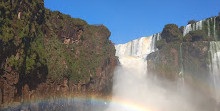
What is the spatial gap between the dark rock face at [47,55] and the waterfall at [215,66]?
19.1 meters

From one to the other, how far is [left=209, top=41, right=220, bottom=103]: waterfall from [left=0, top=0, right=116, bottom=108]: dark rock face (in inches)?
753

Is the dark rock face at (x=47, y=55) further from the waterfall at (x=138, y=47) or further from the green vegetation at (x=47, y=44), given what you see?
the waterfall at (x=138, y=47)

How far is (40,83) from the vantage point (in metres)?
19.5

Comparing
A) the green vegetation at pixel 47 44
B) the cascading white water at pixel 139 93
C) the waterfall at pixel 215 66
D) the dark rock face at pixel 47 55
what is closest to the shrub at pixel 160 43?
the cascading white water at pixel 139 93

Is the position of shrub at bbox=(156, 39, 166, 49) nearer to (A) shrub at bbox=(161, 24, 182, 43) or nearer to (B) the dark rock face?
(A) shrub at bbox=(161, 24, 182, 43)

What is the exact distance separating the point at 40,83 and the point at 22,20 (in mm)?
6000

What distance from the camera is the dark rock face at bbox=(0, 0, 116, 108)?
15.1 metres

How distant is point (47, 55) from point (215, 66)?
31015mm

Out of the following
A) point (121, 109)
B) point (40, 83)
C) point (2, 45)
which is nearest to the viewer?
point (2, 45)

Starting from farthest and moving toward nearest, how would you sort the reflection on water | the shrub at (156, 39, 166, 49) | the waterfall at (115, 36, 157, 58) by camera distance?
the waterfall at (115, 36, 157, 58) < the shrub at (156, 39, 166, 49) < the reflection on water

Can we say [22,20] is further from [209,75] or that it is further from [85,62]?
[209,75]

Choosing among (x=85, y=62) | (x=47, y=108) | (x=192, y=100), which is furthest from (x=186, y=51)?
(x=47, y=108)

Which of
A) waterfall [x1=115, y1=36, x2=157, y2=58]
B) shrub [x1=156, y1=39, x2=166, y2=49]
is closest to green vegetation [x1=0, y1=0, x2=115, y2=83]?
shrub [x1=156, y1=39, x2=166, y2=49]

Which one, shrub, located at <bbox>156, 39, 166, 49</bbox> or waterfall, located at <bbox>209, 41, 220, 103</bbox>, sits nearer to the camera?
waterfall, located at <bbox>209, 41, 220, 103</bbox>
